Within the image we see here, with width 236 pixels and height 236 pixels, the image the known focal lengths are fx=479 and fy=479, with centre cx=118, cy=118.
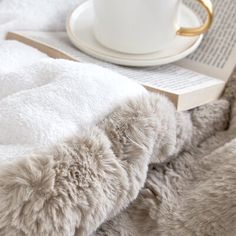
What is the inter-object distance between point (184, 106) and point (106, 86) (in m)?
0.11

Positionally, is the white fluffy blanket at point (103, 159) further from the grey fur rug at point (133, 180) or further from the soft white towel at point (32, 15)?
the soft white towel at point (32, 15)

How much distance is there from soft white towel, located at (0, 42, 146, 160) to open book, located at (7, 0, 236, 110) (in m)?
0.07

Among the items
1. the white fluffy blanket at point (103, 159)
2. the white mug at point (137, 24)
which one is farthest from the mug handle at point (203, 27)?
the white fluffy blanket at point (103, 159)

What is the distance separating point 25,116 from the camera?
498 millimetres

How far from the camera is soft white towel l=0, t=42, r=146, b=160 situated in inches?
19.2

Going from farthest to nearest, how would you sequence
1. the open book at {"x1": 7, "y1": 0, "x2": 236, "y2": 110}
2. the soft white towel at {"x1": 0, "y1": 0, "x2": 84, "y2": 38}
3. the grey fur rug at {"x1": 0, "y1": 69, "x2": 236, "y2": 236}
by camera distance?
the soft white towel at {"x1": 0, "y1": 0, "x2": 84, "y2": 38}, the open book at {"x1": 7, "y1": 0, "x2": 236, "y2": 110}, the grey fur rug at {"x1": 0, "y1": 69, "x2": 236, "y2": 236}

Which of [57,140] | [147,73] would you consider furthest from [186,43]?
[57,140]

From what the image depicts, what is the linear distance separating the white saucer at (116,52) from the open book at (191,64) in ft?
0.04

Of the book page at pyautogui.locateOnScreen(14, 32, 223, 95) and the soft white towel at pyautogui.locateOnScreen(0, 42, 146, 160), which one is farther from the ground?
the soft white towel at pyautogui.locateOnScreen(0, 42, 146, 160)

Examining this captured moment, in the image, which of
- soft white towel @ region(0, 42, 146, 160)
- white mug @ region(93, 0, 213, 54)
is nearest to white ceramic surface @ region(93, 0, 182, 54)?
white mug @ region(93, 0, 213, 54)

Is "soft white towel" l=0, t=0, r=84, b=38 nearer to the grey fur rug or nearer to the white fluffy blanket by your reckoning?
the white fluffy blanket

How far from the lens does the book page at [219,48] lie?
0.70m

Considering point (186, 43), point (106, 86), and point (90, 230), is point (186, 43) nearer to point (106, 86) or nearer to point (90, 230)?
point (106, 86)

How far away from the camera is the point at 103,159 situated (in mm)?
466
